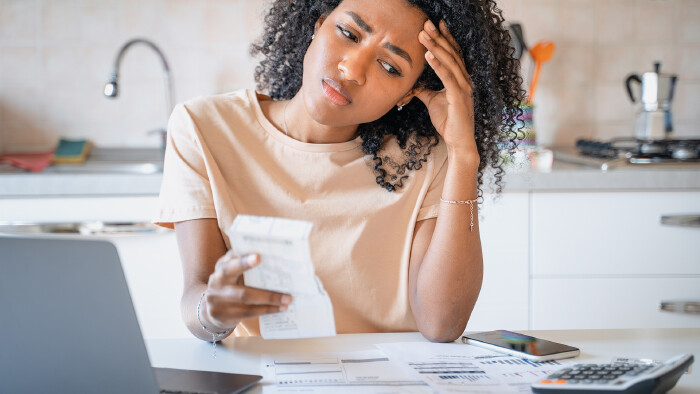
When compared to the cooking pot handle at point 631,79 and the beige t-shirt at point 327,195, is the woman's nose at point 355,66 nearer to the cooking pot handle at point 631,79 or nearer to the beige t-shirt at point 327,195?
the beige t-shirt at point 327,195

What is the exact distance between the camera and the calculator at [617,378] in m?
0.86

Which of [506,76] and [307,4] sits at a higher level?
[307,4]

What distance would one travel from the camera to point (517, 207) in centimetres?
215

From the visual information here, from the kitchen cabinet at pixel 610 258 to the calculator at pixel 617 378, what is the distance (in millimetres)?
1231

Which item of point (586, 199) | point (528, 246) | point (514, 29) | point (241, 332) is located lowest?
point (241, 332)

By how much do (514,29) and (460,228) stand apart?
140 cm

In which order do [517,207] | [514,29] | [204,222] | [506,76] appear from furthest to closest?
[514,29] → [517,207] → [506,76] → [204,222]

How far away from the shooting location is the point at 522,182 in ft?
6.97

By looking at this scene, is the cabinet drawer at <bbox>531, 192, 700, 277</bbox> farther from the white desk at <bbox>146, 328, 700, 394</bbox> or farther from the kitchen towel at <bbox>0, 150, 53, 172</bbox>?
the kitchen towel at <bbox>0, 150, 53, 172</bbox>

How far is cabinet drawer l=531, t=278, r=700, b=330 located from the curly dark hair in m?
0.73

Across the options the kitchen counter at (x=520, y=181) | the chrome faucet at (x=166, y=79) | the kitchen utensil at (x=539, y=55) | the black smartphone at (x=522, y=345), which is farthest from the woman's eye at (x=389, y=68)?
the kitchen utensil at (x=539, y=55)

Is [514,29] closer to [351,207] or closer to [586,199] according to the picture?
[586,199]

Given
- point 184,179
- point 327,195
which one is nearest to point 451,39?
point 327,195

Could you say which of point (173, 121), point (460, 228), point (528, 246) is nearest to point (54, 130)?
point (173, 121)
